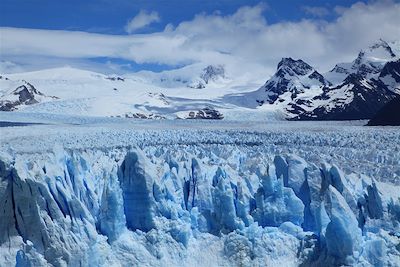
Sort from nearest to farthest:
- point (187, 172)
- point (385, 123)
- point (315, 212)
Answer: point (315, 212)
point (187, 172)
point (385, 123)

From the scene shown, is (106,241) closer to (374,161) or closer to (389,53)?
(374,161)

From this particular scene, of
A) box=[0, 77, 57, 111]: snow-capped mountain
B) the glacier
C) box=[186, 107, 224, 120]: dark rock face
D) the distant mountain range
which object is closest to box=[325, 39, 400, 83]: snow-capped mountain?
the distant mountain range

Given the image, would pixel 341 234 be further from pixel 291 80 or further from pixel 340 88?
pixel 291 80

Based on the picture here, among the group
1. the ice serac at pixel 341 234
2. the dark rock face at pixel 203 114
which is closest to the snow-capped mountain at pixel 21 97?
the dark rock face at pixel 203 114

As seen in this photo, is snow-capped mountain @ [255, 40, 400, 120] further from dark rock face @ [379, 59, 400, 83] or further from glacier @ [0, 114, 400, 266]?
glacier @ [0, 114, 400, 266]

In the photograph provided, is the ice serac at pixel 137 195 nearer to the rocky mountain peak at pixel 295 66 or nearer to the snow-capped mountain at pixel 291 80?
the snow-capped mountain at pixel 291 80

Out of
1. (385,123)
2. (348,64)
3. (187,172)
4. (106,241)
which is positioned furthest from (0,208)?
(348,64)

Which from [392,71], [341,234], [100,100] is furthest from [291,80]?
[341,234]
